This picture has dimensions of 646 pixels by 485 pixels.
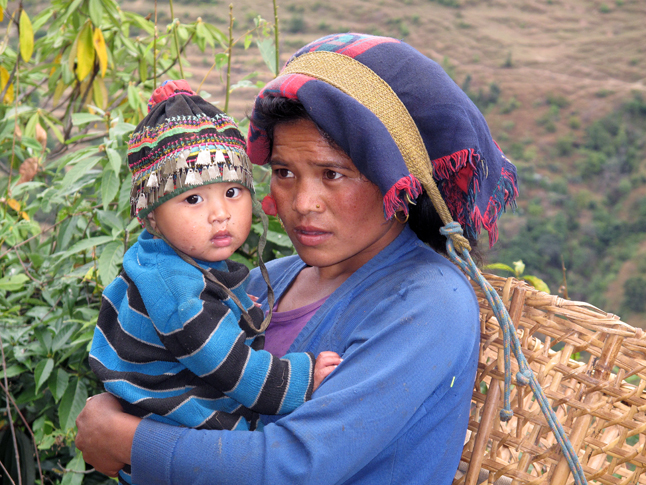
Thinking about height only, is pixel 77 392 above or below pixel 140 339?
below

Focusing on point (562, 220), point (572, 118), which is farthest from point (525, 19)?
point (562, 220)

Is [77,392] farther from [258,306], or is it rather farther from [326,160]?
[326,160]

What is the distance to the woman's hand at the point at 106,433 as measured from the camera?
119 centimetres

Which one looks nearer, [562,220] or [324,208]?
[324,208]

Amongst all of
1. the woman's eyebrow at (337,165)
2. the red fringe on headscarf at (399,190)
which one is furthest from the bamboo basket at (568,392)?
the woman's eyebrow at (337,165)

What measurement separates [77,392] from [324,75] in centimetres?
147

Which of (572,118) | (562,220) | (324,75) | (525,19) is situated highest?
(324,75)

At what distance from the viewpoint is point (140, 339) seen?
4.02ft

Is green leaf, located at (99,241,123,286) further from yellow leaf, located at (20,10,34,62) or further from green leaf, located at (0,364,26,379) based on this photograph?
yellow leaf, located at (20,10,34,62)

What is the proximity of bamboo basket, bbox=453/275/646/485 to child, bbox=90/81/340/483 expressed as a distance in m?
0.43

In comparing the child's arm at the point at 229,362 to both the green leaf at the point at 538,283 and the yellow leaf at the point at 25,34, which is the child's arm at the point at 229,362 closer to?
the green leaf at the point at 538,283

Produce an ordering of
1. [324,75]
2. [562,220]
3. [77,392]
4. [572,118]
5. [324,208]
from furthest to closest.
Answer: [572,118] → [562,220] → [77,392] → [324,208] → [324,75]

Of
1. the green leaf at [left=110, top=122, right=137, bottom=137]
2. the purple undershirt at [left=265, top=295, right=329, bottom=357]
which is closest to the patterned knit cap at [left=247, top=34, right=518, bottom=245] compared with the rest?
the purple undershirt at [left=265, top=295, right=329, bottom=357]

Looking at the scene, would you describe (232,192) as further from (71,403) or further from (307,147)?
(71,403)
